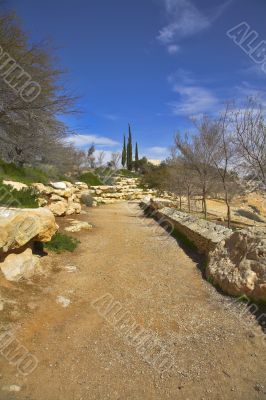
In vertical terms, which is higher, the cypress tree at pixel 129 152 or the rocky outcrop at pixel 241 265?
the cypress tree at pixel 129 152

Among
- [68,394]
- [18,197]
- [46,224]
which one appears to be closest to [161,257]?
[46,224]

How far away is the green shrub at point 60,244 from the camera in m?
8.08

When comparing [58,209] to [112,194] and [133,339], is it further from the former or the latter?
[112,194]

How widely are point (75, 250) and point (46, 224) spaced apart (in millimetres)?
2246

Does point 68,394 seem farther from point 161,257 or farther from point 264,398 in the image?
point 161,257

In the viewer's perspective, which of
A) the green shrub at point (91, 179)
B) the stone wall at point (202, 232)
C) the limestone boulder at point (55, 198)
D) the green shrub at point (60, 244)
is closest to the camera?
the stone wall at point (202, 232)

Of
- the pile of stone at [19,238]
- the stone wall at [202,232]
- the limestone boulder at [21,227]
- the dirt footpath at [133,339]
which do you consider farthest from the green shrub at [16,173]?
the dirt footpath at [133,339]

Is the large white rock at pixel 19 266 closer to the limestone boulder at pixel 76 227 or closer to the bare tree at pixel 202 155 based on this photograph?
the limestone boulder at pixel 76 227

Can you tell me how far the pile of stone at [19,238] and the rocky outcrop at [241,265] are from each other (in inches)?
146

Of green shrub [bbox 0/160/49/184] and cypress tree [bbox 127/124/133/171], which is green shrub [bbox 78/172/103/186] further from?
cypress tree [bbox 127/124/133/171]

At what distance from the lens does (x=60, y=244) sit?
838 centimetres

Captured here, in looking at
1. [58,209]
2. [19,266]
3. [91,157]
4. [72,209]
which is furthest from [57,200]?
[91,157]

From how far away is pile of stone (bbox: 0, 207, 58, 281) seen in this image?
552 cm

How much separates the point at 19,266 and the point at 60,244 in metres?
2.43
